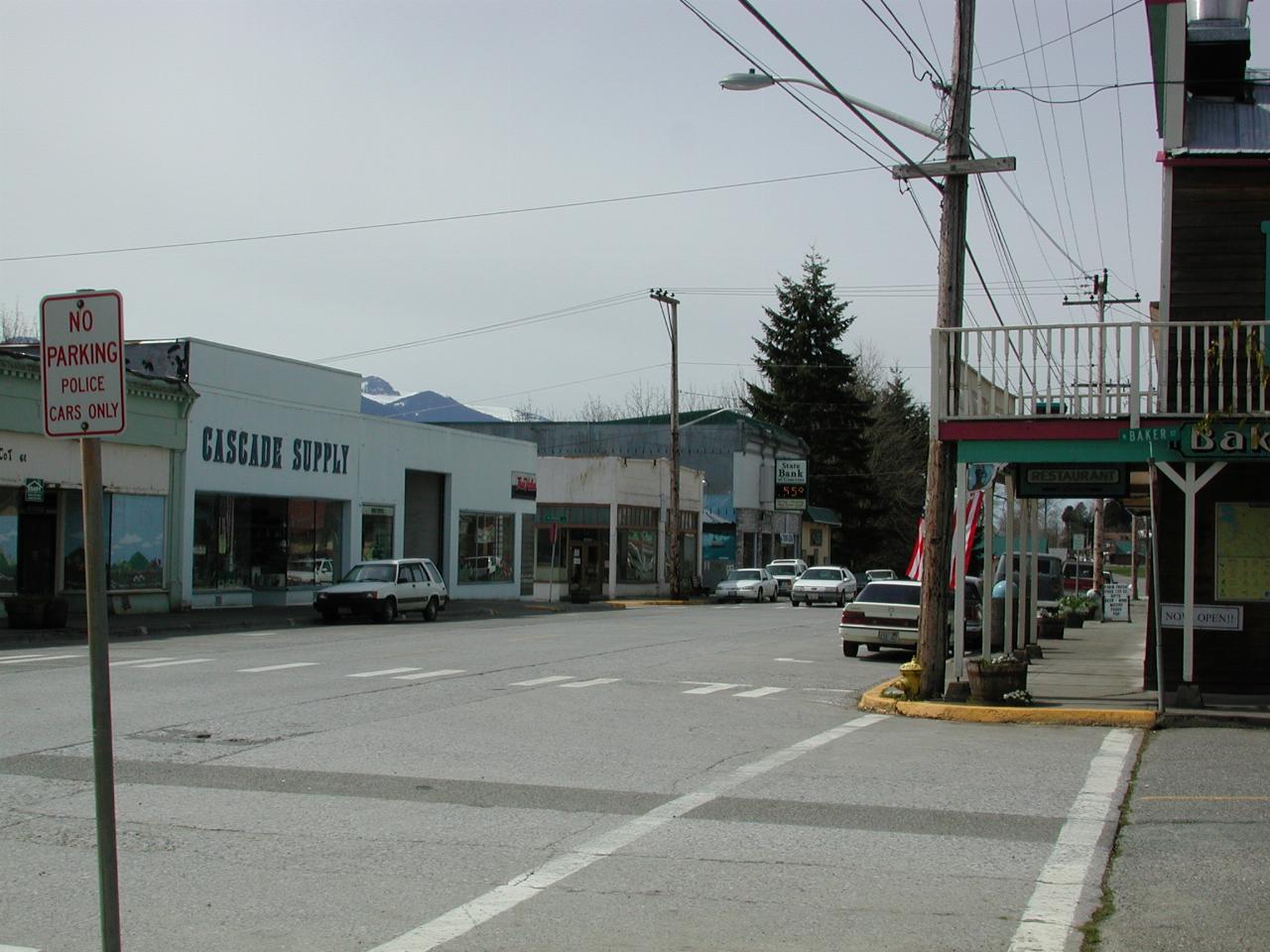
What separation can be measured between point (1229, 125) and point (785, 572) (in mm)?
45227

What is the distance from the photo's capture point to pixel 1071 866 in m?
7.87

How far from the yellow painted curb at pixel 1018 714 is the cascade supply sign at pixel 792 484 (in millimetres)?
52499

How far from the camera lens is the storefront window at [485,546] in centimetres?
4688

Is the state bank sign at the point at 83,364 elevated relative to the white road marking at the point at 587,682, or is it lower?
elevated

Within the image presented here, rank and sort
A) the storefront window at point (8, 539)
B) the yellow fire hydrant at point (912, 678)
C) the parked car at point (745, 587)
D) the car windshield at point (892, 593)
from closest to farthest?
the yellow fire hydrant at point (912, 678)
the car windshield at point (892, 593)
the storefront window at point (8, 539)
the parked car at point (745, 587)

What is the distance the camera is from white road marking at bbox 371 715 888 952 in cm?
636

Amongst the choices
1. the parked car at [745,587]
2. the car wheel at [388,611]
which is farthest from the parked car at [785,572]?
the car wheel at [388,611]

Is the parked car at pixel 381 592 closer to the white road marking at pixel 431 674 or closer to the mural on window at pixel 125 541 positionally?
the mural on window at pixel 125 541

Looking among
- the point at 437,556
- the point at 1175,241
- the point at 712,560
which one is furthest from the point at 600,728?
the point at 712,560

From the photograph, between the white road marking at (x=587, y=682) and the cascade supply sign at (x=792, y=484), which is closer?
the white road marking at (x=587, y=682)

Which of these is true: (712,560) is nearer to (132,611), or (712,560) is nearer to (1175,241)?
(132,611)

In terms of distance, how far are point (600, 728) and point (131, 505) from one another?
2164 cm

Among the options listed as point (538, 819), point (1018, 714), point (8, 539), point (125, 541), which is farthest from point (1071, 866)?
point (125, 541)

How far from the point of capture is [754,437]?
70188 millimetres
